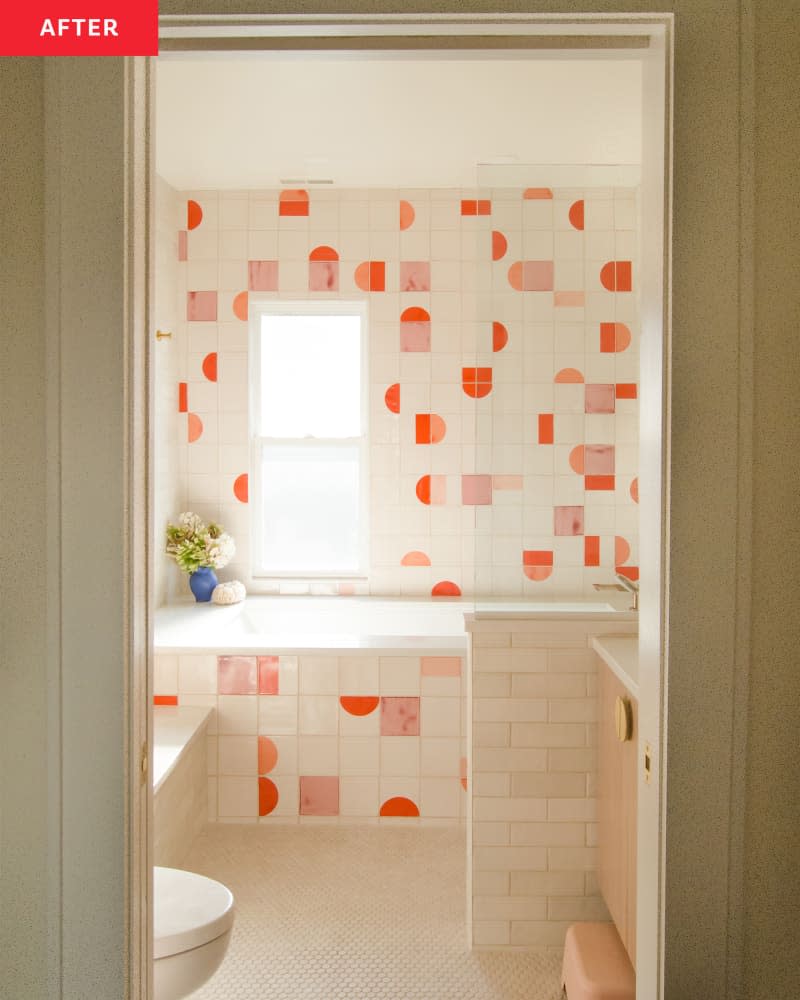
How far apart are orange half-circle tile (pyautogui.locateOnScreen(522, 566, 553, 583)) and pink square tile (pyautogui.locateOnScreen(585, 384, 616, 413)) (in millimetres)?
428

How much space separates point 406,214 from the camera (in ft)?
12.6

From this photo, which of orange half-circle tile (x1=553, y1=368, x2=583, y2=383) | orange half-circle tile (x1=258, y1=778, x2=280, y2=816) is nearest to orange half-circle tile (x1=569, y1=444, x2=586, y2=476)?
orange half-circle tile (x1=553, y1=368, x2=583, y2=383)

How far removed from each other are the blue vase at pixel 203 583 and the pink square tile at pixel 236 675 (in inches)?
34.3

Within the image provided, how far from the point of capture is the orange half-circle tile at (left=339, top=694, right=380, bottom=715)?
9.68 feet

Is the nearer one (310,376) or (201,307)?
(201,307)

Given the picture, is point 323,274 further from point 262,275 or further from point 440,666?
point 440,666

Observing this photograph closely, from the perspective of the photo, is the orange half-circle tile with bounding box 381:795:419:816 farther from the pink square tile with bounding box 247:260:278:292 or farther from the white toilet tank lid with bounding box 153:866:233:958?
the pink square tile with bounding box 247:260:278:292

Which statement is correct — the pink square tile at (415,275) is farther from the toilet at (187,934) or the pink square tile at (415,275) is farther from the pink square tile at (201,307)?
the toilet at (187,934)

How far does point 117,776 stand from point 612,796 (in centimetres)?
131

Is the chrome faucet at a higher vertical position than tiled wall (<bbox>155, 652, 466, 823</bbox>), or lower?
higher

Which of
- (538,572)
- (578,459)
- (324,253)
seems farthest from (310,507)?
(578,459)

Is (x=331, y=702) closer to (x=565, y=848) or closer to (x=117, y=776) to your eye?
(x=565, y=848)

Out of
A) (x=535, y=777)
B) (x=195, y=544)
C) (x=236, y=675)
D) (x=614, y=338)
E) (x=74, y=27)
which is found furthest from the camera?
(x=195, y=544)

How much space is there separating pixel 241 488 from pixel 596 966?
8.88 ft
